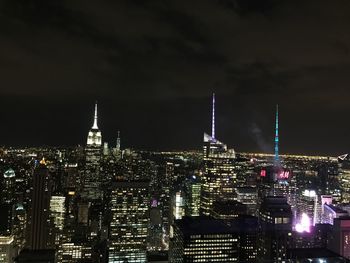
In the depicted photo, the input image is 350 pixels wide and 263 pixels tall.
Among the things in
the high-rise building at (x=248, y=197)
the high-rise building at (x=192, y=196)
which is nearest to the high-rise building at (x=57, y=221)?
the high-rise building at (x=192, y=196)

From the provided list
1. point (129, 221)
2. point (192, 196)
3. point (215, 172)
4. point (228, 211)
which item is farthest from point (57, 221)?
point (215, 172)

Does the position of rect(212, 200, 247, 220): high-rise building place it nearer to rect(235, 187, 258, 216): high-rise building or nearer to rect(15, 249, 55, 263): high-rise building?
rect(235, 187, 258, 216): high-rise building

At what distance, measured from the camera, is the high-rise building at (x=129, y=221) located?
1725 centimetres

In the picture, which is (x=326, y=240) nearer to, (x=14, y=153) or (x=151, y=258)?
(x=151, y=258)

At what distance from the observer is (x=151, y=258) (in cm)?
1642

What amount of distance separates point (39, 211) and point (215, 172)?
12.4 meters

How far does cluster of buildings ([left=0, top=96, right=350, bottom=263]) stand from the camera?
46.7 ft

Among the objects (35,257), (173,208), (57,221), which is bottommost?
(35,257)

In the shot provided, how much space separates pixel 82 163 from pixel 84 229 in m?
11.7

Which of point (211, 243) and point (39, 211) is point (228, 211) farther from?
point (39, 211)

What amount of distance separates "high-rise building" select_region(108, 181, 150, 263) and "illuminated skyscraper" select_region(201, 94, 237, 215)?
4.68 metres

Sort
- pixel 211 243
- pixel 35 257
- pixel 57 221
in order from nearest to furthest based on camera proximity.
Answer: pixel 35 257, pixel 211 243, pixel 57 221

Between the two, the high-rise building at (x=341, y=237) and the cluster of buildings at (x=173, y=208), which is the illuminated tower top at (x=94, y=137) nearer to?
the cluster of buildings at (x=173, y=208)

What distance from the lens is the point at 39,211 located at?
1756 centimetres
